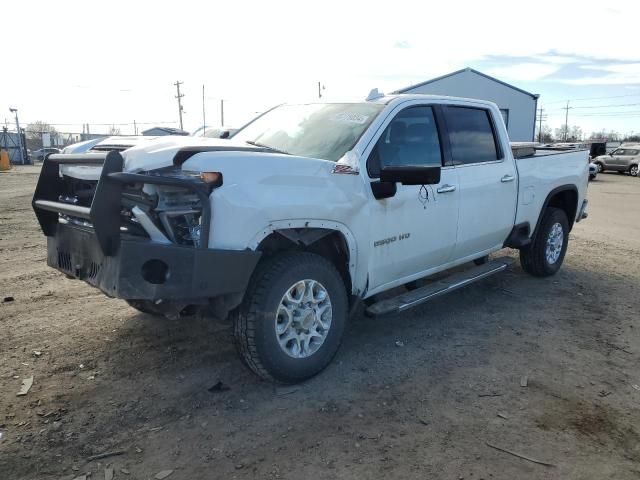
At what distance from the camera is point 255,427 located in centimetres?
323

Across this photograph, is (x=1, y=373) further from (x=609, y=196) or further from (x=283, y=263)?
(x=609, y=196)

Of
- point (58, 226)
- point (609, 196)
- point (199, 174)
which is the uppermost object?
point (199, 174)

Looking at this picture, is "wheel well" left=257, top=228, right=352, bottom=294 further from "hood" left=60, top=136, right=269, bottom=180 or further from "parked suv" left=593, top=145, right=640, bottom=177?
"parked suv" left=593, top=145, right=640, bottom=177

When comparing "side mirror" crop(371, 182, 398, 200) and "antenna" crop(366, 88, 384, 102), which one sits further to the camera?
"antenna" crop(366, 88, 384, 102)

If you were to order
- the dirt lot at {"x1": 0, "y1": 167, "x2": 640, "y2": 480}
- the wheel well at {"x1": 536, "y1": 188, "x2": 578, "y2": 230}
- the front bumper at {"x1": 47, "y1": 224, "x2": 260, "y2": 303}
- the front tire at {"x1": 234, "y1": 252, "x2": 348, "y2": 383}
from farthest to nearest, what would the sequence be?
the wheel well at {"x1": 536, "y1": 188, "x2": 578, "y2": 230}
the front tire at {"x1": 234, "y1": 252, "x2": 348, "y2": 383}
the front bumper at {"x1": 47, "y1": 224, "x2": 260, "y2": 303}
the dirt lot at {"x1": 0, "y1": 167, "x2": 640, "y2": 480}

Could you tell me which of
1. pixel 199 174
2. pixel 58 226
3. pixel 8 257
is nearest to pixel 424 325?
pixel 199 174

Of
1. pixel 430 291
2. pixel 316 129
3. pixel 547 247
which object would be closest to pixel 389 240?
pixel 430 291

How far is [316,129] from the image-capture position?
14.3 ft

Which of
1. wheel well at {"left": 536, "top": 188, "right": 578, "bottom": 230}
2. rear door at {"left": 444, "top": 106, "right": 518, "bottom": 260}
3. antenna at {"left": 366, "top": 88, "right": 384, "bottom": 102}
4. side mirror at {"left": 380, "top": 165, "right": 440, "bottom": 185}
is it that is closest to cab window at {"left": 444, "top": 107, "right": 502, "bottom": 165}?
rear door at {"left": 444, "top": 106, "right": 518, "bottom": 260}

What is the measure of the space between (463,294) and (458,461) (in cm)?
323

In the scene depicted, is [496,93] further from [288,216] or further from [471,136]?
[288,216]

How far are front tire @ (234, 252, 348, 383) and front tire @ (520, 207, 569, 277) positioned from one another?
3.51m

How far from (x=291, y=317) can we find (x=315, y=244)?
611mm

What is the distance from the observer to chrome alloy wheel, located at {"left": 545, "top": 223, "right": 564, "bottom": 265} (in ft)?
21.4
